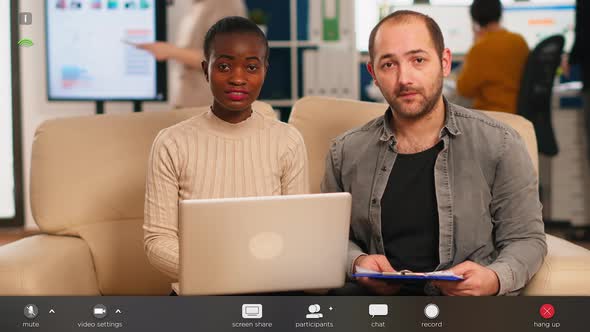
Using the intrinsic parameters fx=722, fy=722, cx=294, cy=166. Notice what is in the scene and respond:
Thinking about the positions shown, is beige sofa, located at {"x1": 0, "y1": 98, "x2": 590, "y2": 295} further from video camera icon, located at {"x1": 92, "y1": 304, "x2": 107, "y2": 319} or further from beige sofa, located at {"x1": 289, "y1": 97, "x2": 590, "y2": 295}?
video camera icon, located at {"x1": 92, "y1": 304, "x2": 107, "y2": 319}

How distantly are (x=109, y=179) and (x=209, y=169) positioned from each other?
0.40 metres

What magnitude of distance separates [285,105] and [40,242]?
7.61 ft

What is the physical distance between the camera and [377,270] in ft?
2.96

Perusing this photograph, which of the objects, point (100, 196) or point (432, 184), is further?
point (100, 196)

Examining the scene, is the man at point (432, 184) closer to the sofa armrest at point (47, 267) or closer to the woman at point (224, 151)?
the woman at point (224, 151)

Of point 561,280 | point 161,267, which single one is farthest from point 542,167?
point 161,267

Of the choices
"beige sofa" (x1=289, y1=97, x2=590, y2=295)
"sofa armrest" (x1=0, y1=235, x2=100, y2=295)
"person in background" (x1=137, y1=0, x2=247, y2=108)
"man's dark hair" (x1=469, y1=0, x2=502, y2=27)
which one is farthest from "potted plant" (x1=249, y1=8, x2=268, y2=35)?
"sofa armrest" (x1=0, y1=235, x2=100, y2=295)

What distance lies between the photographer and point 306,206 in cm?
71

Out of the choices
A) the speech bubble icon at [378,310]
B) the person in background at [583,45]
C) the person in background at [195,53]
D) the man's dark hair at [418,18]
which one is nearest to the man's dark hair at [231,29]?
the man's dark hair at [418,18]

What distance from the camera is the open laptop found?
0.70 m

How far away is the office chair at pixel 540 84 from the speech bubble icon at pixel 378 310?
2.14m

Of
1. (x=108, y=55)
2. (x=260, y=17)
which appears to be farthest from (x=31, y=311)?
(x=260, y=17)

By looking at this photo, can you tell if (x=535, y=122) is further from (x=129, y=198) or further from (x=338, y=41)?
(x=129, y=198)

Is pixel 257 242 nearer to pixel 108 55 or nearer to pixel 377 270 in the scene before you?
pixel 377 270
